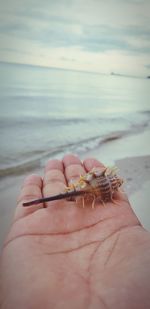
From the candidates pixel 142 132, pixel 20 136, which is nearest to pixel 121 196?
pixel 20 136

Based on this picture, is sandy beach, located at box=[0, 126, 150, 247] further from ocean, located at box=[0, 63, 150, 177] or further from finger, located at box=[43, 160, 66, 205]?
finger, located at box=[43, 160, 66, 205]

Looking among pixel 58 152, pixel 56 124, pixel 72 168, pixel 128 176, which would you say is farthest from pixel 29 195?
pixel 56 124

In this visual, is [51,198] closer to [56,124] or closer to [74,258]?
[74,258]

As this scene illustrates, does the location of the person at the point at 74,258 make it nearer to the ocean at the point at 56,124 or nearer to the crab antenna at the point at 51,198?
the crab antenna at the point at 51,198

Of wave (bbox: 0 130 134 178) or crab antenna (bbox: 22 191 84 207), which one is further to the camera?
wave (bbox: 0 130 134 178)

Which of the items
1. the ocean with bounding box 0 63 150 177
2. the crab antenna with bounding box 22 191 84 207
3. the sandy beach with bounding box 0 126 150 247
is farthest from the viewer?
the ocean with bounding box 0 63 150 177

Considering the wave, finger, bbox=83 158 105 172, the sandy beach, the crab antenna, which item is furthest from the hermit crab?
the wave

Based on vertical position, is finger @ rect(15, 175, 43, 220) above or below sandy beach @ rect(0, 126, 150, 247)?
below
